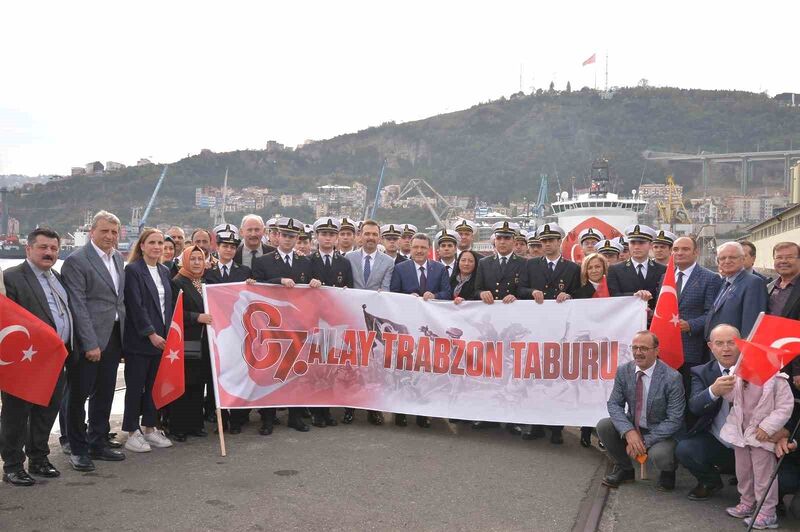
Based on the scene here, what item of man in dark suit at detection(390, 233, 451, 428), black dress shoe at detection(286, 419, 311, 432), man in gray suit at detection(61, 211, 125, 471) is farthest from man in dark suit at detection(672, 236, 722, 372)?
man in gray suit at detection(61, 211, 125, 471)

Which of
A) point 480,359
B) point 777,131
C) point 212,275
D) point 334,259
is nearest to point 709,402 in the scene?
point 480,359

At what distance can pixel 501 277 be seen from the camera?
23.6ft

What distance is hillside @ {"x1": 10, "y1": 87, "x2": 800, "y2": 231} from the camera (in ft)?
393

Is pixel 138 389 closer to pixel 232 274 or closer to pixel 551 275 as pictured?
pixel 232 274

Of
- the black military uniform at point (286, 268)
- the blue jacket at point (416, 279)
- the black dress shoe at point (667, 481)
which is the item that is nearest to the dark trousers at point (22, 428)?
the black military uniform at point (286, 268)

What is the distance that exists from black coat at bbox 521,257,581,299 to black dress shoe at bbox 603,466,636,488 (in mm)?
2094

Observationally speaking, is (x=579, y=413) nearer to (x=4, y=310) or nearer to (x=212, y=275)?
(x=212, y=275)

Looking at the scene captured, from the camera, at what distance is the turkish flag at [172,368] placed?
618 cm

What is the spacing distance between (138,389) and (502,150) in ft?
485

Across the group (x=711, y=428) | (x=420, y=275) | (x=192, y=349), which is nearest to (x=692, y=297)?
(x=711, y=428)

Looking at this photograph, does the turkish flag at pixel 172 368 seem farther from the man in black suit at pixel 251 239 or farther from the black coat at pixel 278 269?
the man in black suit at pixel 251 239

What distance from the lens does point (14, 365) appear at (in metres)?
5.00

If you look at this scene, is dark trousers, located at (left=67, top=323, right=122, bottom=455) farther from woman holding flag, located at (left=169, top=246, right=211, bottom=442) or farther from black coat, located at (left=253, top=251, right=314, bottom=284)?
black coat, located at (left=253, top=251, right=314, bottom=284)

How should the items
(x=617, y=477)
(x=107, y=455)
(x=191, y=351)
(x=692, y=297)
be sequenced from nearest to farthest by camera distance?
(x=617, y=477)
(x=107, y=455)
(x=692, y=297)
(x=191, y=351)
